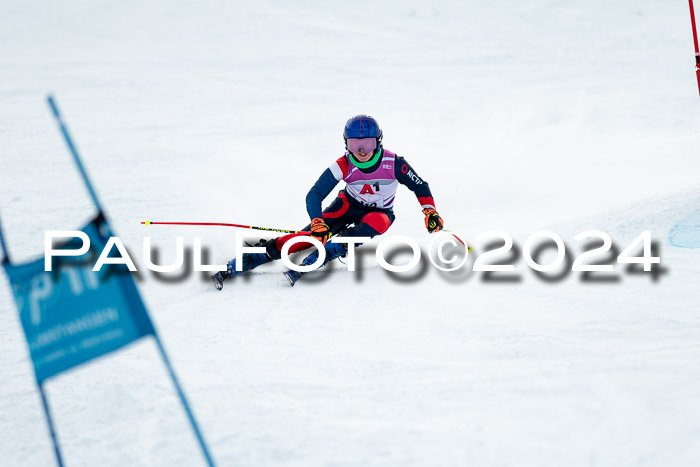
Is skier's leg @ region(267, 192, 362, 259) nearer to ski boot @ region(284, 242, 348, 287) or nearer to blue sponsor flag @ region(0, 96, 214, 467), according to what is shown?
ski boot @ region(284, 242, 348, 287)

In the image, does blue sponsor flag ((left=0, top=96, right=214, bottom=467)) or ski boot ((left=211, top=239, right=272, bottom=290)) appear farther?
ski boot ((left=211, top=239, right=272, bottom=290))

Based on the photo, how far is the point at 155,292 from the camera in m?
6.16

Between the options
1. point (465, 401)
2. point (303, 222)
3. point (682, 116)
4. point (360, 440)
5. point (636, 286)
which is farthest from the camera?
point (682, 116)

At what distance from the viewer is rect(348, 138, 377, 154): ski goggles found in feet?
20.4

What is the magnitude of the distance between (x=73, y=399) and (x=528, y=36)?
1690 cm

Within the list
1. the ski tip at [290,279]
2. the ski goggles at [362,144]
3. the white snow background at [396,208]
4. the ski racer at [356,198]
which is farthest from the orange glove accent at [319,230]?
the ski goggles at [362,144]

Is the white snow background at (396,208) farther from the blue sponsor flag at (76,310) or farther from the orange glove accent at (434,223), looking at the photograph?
the blue sponsor flag at (76,310)

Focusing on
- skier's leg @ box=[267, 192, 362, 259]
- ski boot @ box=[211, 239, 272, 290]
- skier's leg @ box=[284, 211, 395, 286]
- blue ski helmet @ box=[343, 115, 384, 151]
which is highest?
blue ski helmet @ box=[343, 115, 384, 151]

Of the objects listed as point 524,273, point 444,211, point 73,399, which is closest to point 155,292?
point 73,399

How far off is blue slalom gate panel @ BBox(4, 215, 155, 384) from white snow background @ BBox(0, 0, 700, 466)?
752 millimetres

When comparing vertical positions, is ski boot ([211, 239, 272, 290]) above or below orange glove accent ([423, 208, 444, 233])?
below

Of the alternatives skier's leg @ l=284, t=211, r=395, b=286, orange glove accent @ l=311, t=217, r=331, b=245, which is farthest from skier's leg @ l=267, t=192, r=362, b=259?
orange glove accent @ l=311, t=217, r=331, b=245

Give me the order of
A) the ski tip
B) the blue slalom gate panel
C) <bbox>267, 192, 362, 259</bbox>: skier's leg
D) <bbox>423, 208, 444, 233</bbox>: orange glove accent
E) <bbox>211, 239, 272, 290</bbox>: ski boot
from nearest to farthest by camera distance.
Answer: the blue slalom gate panel → the ski tip → <bbox>211, 239, 272, 290</bbox>: ski boot → <bbox>423, 208, 444, 233</bbox>: orange glove accent → <bbox>267, 192, 362, 259</bbox>: skier's leg

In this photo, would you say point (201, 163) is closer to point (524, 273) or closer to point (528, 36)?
point (524, 273)
